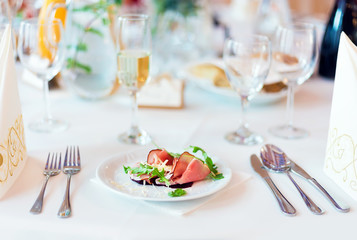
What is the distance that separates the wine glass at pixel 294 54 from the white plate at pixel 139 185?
38 cm

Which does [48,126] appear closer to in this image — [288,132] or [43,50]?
[43,50]

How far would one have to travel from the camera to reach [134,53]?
3.63 feet

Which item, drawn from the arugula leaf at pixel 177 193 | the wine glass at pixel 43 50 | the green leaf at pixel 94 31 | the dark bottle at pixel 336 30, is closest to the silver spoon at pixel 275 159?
the arugula leaf at pixel 177 193

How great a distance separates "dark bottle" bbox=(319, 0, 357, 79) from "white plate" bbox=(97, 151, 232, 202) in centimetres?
91

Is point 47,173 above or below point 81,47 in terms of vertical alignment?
below

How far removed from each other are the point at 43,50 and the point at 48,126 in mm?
198

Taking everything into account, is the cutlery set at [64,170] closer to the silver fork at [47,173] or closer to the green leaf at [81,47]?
the silver fork at [47,173]

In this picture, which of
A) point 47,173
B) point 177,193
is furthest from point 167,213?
point 47,173

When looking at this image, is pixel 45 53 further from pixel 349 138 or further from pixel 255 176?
pixel 349 138

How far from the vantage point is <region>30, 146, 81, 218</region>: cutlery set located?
0.77 metres

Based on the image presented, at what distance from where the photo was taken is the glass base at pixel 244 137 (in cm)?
110

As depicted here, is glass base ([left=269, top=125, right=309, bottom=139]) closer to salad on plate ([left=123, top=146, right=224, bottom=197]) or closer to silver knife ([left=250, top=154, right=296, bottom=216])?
silver knife ([left=250, top=154, right=296, bottom=216])

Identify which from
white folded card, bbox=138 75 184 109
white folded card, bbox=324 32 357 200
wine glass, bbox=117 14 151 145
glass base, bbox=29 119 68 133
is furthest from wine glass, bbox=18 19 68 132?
white folded card, bbox=324 32 357 200

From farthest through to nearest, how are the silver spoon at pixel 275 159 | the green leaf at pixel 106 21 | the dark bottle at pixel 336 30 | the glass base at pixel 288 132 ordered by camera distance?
the dark bottle at pixel 336 30, the green leaf at pixel 106 21, the glass base at pixel 288 132, the silver spoon at pixel 275 159
